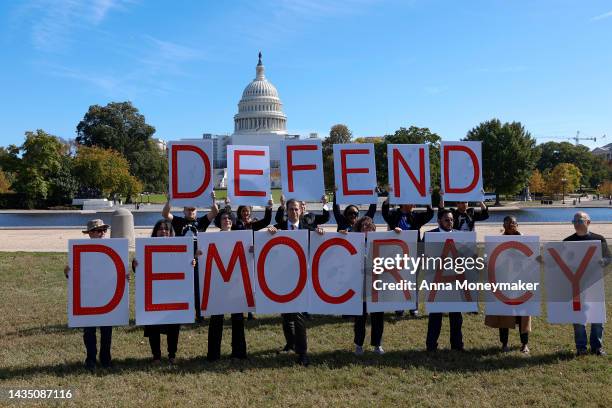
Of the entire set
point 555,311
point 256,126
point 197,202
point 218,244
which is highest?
point 256,126

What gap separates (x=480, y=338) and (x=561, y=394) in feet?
6.70

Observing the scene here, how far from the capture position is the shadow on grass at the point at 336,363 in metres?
6.38

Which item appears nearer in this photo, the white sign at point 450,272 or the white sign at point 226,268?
the white sign at point 226,268

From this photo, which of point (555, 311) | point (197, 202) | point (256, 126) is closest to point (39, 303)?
point (197, 202)

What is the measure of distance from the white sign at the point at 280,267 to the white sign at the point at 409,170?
206 cm

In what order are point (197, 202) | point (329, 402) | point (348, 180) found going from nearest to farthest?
point (329, 402), point (197, 202), point (348, 180)

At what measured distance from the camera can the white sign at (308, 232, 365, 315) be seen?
700 centimetres

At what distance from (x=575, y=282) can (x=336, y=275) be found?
10.4 ft

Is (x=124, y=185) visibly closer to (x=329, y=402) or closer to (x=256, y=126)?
(x=329, y=402)

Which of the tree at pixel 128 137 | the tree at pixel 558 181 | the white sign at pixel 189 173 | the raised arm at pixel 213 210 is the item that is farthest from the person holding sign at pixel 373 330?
the tree at pixel 128 137

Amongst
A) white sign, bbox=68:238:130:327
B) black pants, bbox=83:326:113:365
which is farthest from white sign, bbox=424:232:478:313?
black pants, bbox=83:326:113:365

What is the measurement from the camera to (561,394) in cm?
559

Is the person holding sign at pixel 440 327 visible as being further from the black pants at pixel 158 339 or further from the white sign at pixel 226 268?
the black pants at pixel 158 339

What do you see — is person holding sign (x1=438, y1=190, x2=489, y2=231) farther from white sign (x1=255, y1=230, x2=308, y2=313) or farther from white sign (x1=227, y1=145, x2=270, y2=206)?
white sign (x1=227, y1=145, x2=270, y2=206)
